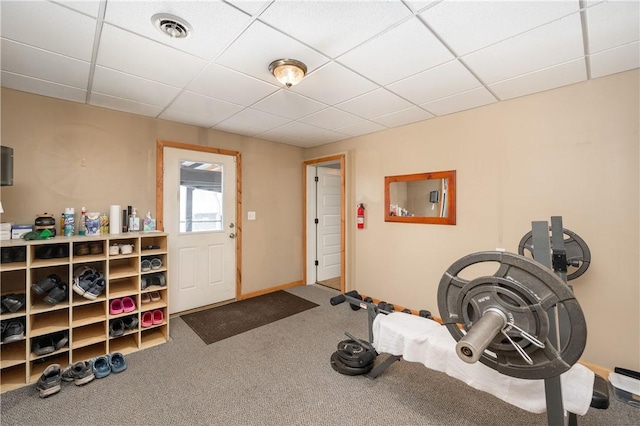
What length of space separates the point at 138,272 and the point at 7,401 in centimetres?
114

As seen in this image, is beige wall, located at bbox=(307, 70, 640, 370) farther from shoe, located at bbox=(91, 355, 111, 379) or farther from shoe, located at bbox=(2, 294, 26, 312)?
shoe, located at bbox=(2, 294, 26, 312)

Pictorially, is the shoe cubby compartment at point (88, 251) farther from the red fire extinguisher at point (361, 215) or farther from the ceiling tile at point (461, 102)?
the ceiling tile at point (461, 102)

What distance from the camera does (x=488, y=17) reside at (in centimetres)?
153

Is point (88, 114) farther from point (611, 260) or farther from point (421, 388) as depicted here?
point (611, 260)

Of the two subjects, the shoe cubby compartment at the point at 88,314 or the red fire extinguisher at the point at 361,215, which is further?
the red fire extinguisher at the point at 361,215

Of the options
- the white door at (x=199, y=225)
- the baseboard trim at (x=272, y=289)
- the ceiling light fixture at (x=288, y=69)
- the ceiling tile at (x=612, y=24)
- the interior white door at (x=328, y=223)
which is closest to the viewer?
the ceiling tile at (x=612, y=24)

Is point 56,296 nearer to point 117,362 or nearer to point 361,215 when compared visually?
point 117,362

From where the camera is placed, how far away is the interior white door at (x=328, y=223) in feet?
16.4

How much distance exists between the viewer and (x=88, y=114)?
2.81 metres

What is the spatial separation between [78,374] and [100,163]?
203cm

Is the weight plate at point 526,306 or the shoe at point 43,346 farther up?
the weight plate at point 526,306

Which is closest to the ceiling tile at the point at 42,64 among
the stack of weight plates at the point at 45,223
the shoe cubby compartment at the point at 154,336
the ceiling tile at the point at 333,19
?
the stack of weight plates at the point at 45,223

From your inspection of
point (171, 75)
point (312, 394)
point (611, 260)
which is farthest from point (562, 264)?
point (171, 75)

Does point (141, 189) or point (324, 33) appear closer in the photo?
point (324, 33)
